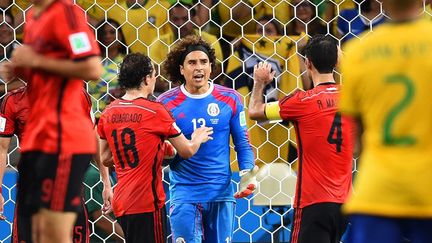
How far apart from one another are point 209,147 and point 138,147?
59cm

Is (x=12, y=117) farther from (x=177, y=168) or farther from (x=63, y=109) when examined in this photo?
(x=63, y=109)

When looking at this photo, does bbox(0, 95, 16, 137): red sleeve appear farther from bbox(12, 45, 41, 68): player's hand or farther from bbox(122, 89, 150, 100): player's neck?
bbox(12, 45, 41, 68): player's hand

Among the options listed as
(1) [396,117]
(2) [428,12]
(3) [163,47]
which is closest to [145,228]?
(3) [163,47]

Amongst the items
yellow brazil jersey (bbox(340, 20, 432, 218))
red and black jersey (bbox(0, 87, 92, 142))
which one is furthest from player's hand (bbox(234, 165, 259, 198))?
yellow brazil jersey (bbox(340, 20, 432, 218))

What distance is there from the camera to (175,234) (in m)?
6.30

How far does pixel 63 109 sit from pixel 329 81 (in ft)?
6.41

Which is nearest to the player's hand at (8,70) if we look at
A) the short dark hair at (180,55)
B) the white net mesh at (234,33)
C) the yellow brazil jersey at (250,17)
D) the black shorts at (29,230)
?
the black shorts at (29,230)

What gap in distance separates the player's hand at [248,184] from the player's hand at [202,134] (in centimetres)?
44

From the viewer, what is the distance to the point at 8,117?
6.10m

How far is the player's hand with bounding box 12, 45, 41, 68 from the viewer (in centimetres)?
417

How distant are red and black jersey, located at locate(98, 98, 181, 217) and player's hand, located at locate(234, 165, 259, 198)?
53cm

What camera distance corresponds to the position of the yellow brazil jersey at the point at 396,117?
3.46 metres

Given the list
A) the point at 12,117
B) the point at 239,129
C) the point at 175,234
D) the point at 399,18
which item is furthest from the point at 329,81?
the point at 399,18

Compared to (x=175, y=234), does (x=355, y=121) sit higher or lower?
higher
